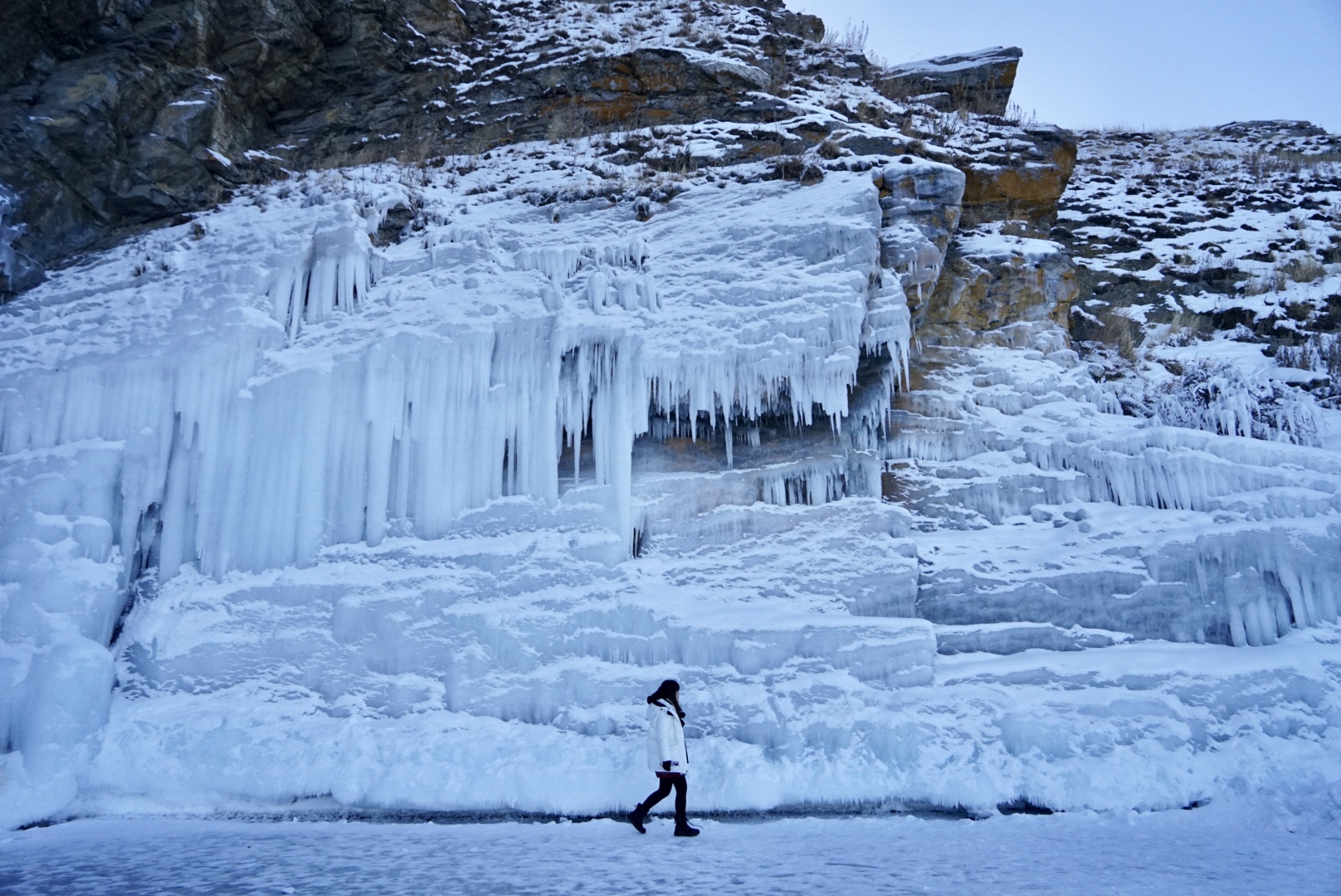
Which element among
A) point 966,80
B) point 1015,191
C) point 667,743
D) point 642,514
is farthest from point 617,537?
point 966,80

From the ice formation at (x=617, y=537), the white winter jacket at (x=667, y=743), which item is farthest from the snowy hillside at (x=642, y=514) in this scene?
the white winter jacket at (x=667, y=743)

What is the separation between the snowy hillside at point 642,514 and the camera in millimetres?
7695

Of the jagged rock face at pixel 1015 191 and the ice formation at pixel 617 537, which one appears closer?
the ice formation at pixel 617 537

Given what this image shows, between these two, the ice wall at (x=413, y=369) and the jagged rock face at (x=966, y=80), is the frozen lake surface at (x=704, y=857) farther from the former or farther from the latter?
the jagged rock face at (x=966, y=80)

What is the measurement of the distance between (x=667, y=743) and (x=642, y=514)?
3246 millimetres

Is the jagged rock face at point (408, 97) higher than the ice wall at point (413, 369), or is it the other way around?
the jagged rock face at point (408, 97)

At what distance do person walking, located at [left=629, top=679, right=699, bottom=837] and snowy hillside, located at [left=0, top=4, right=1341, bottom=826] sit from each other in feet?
4.09

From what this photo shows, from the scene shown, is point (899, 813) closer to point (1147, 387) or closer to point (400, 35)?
point (1147, 387)

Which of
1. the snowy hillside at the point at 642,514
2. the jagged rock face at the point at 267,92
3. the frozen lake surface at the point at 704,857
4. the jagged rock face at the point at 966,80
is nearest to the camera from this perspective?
the frozen lake surface at the point at 704,857

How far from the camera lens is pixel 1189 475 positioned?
8812 mm

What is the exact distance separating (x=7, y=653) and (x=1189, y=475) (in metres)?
11.0

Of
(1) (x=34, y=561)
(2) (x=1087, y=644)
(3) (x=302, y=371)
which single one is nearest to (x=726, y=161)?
(3) (x=302, y=371)

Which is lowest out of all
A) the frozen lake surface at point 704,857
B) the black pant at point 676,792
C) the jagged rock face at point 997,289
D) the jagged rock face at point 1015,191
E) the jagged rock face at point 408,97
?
the frozen lake surface at point 704,857

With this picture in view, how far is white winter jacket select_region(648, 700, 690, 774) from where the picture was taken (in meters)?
6.16
